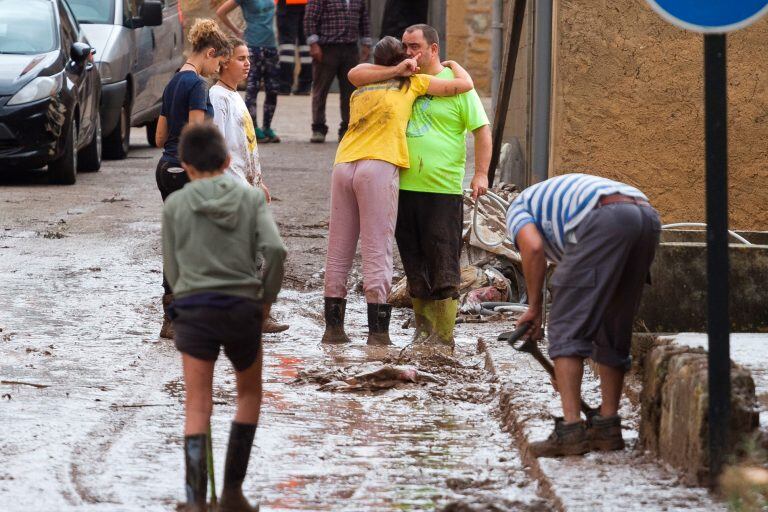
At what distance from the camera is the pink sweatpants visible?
8281 millimetres

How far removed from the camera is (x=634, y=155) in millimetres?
10297

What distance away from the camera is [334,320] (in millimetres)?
8609

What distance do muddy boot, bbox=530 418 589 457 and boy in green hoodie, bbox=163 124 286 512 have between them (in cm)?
126

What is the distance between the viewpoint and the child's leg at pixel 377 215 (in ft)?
27.1

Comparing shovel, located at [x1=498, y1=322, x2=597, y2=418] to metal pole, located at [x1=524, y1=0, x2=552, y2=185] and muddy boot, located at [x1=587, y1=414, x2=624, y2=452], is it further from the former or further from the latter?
metal pole, located at [x1=524, y1=0, x2=552, y2=185]

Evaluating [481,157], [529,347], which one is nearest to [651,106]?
[481,157]

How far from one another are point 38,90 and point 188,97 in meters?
5.95

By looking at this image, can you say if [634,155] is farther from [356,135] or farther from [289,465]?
[289,465]

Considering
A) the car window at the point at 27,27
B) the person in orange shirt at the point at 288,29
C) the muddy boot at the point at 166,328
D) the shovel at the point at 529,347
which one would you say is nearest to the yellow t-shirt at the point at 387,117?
the muddy boot at the point at 166,328

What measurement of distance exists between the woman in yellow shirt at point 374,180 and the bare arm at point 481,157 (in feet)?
0.88

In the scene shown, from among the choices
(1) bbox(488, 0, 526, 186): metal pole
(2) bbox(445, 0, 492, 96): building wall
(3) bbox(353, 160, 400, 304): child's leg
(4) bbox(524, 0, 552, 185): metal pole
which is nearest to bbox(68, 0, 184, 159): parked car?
(2) bbox(445, 0, 492, 96): building wall

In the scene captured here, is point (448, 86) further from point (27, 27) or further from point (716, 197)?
point (27, 27)

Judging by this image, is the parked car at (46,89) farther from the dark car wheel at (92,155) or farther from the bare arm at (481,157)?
the bare arm at (481,157)

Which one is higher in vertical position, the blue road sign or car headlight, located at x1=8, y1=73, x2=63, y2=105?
the blue road sign
